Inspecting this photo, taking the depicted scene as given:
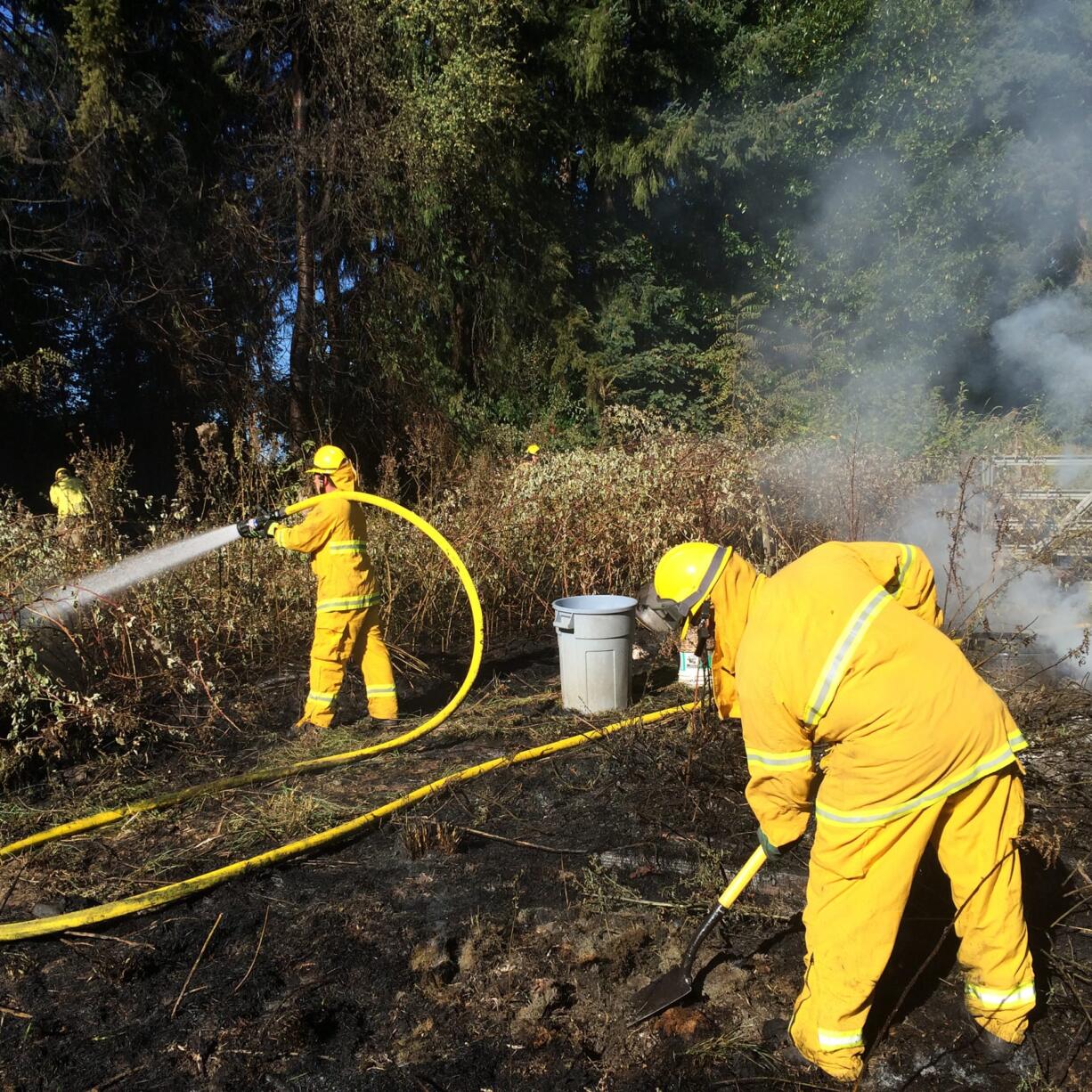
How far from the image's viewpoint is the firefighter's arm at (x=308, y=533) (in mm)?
4848

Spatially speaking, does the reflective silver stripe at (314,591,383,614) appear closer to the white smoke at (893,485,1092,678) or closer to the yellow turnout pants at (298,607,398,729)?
the yellow turnout pants at (298,607,398,729)

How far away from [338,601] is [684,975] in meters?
3.13

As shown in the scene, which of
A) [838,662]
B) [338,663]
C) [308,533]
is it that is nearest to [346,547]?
[308,533]

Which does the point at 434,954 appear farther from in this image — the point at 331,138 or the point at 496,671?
the point at 331,138

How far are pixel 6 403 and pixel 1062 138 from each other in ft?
53.3

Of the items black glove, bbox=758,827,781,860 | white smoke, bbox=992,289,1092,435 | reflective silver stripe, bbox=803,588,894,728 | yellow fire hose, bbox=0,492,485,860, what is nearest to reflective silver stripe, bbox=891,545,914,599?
reflective silver stripe, bbox=803,588,894,728

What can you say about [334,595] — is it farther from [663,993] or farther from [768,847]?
[768,847]

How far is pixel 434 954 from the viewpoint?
2850mm

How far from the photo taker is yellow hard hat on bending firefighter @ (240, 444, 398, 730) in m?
4.96

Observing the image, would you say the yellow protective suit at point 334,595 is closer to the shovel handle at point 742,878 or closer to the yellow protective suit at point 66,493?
the shovel handle at point 742,878

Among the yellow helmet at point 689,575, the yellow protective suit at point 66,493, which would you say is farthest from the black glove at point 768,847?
the yellow protective suit at point 66,493

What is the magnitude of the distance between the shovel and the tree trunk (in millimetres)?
10129

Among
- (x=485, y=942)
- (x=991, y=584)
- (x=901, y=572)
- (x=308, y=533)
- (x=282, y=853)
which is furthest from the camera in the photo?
(x=991, y=584)

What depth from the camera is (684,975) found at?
2.53 m
